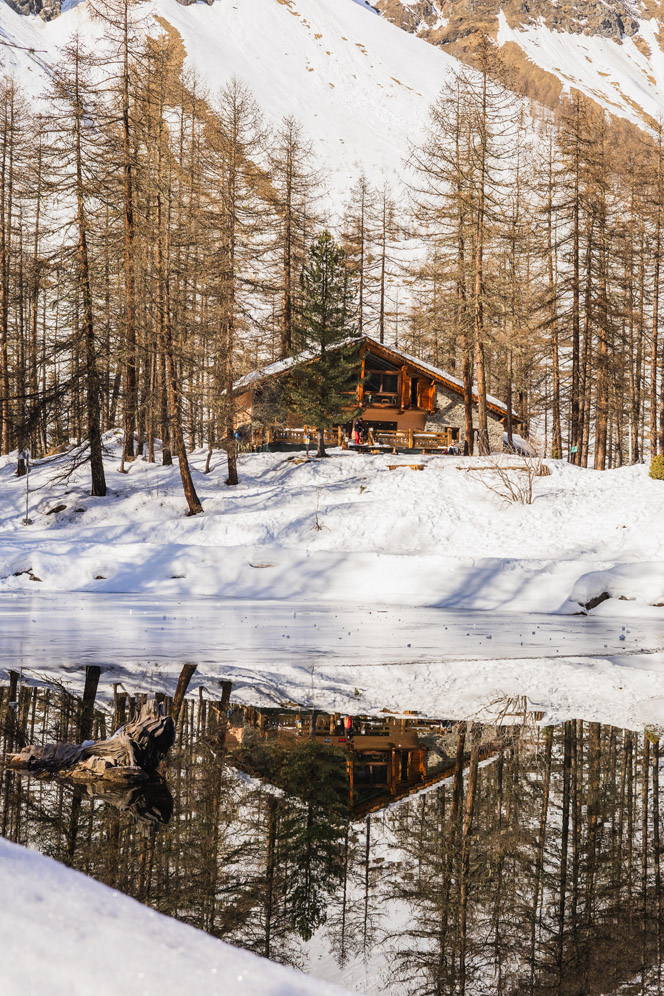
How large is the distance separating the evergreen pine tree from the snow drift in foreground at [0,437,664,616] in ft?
6.65

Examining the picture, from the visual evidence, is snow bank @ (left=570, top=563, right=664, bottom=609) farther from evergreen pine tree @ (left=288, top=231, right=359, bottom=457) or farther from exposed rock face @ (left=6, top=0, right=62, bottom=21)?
exposed rock face @ (left=6, top=0, right=62, bottom=21)

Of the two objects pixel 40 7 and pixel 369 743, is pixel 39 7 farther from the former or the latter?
pixel 369 743

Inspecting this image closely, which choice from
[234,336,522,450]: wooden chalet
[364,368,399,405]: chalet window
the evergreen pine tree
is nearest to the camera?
the evergreen pine tree

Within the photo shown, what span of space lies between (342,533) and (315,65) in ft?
562

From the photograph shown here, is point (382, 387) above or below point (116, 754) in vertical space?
above

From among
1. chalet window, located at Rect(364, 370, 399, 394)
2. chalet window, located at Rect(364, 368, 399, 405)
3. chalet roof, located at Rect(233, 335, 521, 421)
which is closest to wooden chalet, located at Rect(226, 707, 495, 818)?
chalet roof, located at Rect(233, 335, 521, 421)

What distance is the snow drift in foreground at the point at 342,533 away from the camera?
17.5 metres

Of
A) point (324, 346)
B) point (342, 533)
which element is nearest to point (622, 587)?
point (342, 533)

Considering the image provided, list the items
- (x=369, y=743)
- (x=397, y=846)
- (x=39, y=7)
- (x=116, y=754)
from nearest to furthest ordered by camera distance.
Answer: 1. (x=397, y=846)
2. (x=116, y=754)
3. (x=369, y=743)
4. (x=39, y=7)

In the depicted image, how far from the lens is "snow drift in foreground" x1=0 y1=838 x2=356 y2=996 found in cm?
166

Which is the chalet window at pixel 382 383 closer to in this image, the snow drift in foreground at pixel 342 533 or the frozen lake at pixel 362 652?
the snow drift in foreground at pixel 342 533

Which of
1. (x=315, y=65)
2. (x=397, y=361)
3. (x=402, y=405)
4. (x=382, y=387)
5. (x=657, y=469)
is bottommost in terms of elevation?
(x=657, y=469)

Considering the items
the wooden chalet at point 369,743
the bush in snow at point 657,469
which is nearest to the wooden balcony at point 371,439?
the bush in snow at point 657,469

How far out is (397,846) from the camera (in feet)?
14.1
